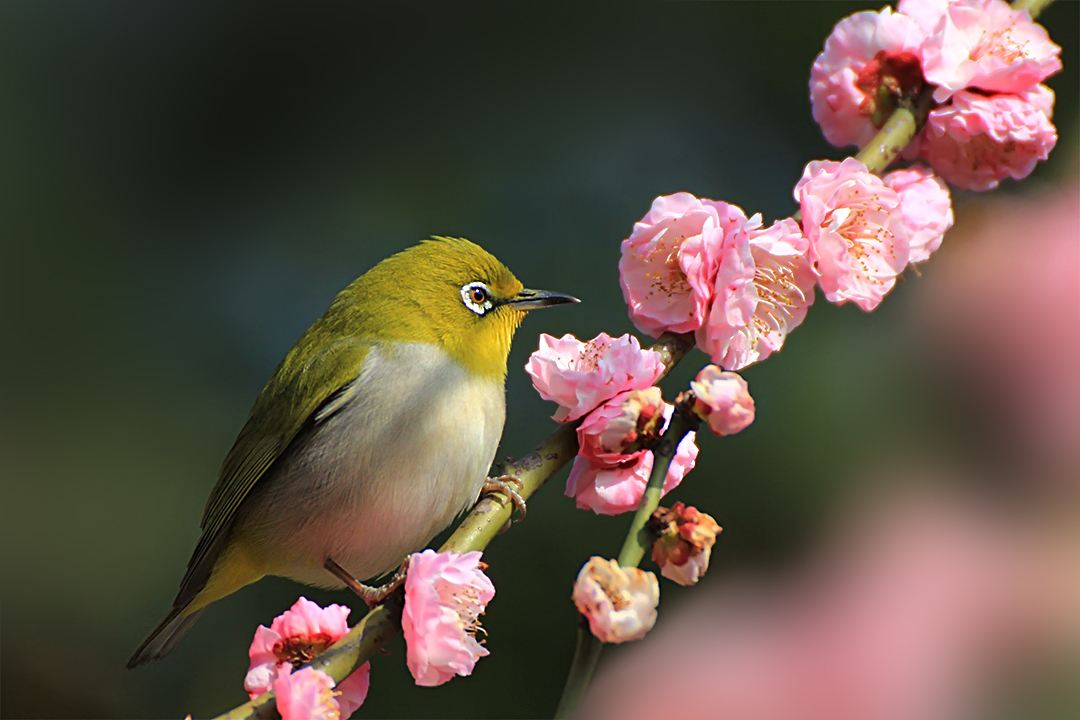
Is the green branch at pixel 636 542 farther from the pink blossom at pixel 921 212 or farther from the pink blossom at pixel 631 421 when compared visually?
the pink blossom at pixel 921 212

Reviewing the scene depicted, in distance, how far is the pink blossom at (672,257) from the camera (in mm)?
1698

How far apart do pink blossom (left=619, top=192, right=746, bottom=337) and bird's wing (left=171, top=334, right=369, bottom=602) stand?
1.11 m

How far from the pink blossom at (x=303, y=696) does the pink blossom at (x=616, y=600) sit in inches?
15.3

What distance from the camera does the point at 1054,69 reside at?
6.51 ft

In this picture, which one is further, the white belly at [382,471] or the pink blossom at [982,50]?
the white belly at [382,471]

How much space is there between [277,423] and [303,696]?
1462 millimetres

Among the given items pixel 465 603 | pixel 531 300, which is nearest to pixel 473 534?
pixel 465 603

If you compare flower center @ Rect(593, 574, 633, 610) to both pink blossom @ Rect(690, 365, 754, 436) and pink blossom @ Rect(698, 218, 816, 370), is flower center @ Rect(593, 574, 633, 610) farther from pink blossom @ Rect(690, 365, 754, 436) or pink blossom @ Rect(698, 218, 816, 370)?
pink blossom @ Rect(698, 218, 816, 370)

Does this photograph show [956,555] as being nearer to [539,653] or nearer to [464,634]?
[464,634]

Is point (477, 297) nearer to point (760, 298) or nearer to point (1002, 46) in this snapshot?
point (760, 298)

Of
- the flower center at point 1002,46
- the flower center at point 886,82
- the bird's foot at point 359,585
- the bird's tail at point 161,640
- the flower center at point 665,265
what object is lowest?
the bird's tail at point 161,640

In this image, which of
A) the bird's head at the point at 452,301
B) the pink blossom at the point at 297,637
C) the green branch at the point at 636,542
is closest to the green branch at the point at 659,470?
the green branch at the point at 636,542

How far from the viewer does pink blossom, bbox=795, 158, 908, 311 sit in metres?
1.73

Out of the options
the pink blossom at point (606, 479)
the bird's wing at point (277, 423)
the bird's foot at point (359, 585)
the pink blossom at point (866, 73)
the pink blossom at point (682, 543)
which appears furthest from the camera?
the bird's wing at point (277, 423)
